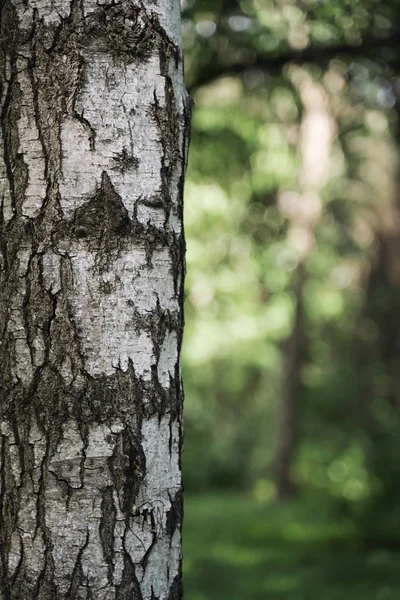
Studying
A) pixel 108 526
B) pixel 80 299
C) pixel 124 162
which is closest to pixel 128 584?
pixel 108 526

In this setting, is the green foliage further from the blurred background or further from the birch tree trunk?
the birch tree trunk

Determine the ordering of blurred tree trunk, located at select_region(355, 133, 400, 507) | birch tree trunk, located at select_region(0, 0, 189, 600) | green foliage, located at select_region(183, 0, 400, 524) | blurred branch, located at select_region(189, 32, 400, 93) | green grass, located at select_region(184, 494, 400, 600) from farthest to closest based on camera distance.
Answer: blurred tree trunk, located at select_region(355, 133, 400, 507) < green grass, located at select_region(184, 494, 400, 600) < green foliage, located at select_region(183, 0, 400, 524) < blurred branch, located at select_region(189, 32, 400, 93) < birch tree trunk, located at select_region(0, 0, 189, 600)

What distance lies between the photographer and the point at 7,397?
1.82 m

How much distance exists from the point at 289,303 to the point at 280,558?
10232mm

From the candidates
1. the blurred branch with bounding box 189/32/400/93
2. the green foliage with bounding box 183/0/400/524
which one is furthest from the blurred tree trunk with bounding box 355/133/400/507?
the blurred branch with bounding box 189/32/400/93

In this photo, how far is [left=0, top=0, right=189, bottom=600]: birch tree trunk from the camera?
1781mm

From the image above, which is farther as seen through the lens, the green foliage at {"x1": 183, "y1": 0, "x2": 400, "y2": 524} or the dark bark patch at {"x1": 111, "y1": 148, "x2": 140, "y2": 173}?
the green foliage at {"x1": 183, "y1": 0, "x2": 400, "y2": 524}

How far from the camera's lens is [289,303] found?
716 inches

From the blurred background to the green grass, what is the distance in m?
0.03

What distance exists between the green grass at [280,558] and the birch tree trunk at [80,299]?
199 inches

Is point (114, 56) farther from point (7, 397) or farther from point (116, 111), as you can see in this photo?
point (7, 397)

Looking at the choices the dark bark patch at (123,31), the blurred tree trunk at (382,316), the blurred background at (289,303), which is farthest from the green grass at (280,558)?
the dark bark patch at (123,31)

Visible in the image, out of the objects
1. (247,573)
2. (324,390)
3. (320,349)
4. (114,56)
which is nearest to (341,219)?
(320,349)

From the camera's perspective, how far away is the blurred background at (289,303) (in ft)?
17.1
